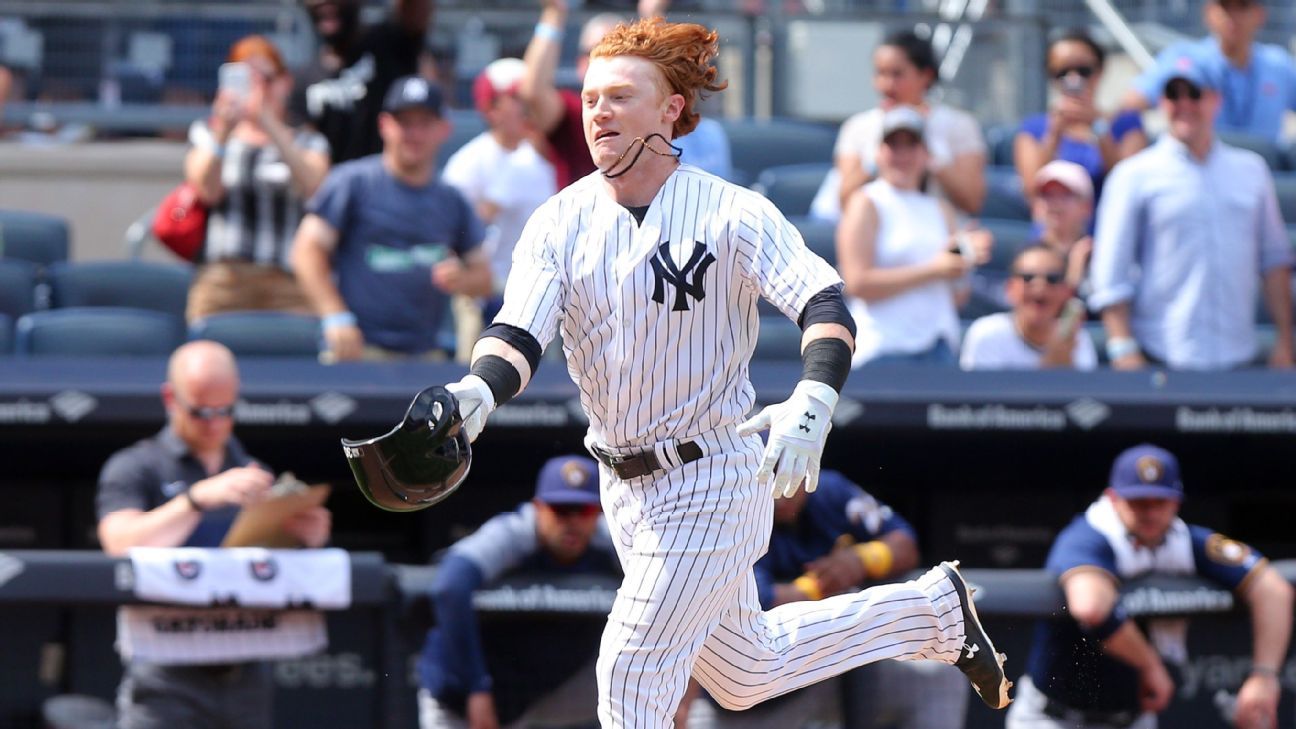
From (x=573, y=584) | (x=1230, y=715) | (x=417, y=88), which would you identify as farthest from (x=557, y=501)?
(x=1230, y=715)

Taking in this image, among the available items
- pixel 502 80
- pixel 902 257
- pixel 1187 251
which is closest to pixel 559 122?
pixel 502 80

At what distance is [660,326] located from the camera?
10.9ft

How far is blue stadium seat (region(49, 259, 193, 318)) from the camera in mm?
7125

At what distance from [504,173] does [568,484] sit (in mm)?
1700

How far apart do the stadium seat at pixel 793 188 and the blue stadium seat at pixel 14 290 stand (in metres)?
2.79

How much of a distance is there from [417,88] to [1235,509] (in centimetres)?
320

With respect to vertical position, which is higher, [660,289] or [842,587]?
[660,289]

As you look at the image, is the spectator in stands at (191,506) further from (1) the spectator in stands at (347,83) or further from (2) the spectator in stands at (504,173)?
(1) the spectator in stands at (347,83)

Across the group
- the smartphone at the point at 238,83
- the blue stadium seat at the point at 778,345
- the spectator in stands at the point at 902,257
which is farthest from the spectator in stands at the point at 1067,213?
the smartphone at the point at 238,83

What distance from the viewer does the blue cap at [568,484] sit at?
547 centimetres

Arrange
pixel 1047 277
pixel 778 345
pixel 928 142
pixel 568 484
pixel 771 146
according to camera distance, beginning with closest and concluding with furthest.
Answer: pixel 568 484 → pixel 1047 277 → pixel 778 345 → pixel 928 142 → pixel 771 146

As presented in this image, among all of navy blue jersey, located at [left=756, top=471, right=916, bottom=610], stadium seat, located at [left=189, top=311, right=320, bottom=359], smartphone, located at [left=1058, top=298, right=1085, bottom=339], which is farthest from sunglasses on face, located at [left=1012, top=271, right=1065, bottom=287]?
stadium seat, located at [left=189, top=311, right=320, bottom=359]

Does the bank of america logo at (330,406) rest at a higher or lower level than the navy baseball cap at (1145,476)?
higher

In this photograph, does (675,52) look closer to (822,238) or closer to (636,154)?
(636,154)
